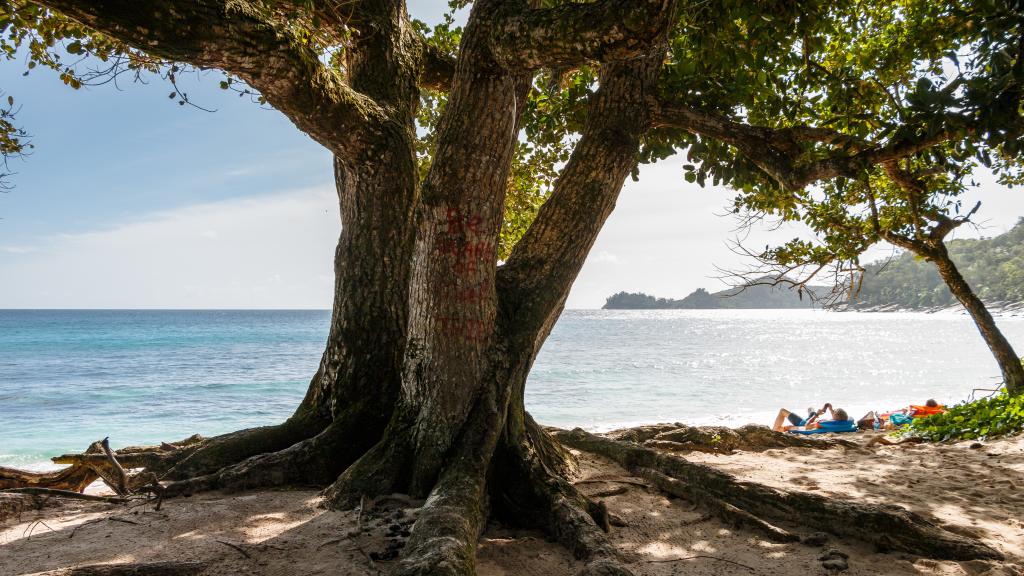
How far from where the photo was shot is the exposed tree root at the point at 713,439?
637 cm

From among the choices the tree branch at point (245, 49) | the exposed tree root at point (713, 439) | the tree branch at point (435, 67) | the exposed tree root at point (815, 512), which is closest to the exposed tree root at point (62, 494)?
the tree branch at point (245, 49)

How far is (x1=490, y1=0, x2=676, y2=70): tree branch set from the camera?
2.69 m

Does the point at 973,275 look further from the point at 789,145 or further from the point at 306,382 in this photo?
the point at 789,145

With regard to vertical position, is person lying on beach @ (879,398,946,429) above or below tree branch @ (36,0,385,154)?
below

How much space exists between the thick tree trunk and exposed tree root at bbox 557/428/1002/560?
7489 millimetres

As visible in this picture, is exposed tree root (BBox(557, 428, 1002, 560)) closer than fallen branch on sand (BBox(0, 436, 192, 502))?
Yes

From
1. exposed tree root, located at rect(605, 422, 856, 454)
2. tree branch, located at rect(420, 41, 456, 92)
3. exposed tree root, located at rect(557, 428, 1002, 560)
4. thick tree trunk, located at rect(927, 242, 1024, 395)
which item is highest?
tree branch, located at rect(420, 41, 456, 92)

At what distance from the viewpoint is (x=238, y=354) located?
36.9 meters

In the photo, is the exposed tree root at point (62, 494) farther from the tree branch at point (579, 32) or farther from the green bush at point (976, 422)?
the green bush at point (976, 422)

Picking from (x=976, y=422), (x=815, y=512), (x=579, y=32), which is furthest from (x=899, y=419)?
(x=579, y=32)

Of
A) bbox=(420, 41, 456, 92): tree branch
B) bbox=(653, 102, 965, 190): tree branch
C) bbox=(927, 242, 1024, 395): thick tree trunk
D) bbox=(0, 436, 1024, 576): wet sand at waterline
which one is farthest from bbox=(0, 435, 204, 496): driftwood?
bbox=(927, 242, 1024, 395): thick tree trunk

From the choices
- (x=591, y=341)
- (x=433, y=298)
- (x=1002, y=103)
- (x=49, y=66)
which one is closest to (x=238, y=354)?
(x=591, y=341)

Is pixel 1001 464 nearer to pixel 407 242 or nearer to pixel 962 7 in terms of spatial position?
pixel 962 7

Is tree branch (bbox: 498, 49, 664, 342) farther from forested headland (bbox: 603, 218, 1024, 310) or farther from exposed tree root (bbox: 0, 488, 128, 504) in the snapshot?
forested headland (bbox: 603, 218, 1024, 310)
